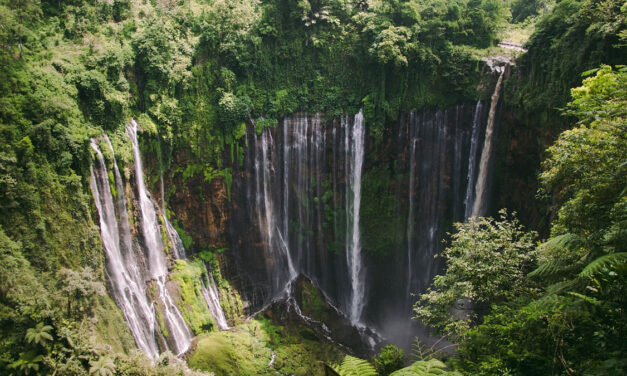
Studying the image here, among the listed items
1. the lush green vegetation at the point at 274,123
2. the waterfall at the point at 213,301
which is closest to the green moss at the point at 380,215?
the lush green vegetation at the point at 274,123

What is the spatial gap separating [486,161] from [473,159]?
0.58 metres

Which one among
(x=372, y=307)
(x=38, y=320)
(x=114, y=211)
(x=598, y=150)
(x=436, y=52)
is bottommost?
(x=372, y=307)

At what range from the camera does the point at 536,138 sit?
16.7 meters

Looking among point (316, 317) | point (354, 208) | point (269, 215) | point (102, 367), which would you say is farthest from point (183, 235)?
point (102, 367)

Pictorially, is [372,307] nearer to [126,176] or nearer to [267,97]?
[267,97]

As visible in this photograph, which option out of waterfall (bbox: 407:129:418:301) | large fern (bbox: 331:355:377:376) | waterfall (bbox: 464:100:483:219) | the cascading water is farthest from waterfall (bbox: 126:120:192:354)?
waterfall (bbox: 464:100:483:219)

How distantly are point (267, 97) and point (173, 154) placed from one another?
5.13 m

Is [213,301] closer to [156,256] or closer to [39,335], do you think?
[156,256]

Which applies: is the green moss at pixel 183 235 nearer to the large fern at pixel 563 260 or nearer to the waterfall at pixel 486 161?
the waterfall at pixel 486 161

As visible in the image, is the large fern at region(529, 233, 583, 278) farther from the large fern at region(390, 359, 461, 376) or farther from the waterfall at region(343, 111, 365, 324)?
the waterfall at region(343, 111, 365, 324)

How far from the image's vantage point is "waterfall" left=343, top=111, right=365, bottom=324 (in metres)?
19.7

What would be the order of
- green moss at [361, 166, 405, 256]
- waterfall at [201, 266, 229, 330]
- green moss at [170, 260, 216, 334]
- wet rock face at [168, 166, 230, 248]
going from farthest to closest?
green moss at [361, 166, 405, 256] < wet rock face at [168, 166, 230, 248] < waterfall at [201, 266, 229, 330] < green moss at [170, 260, 216, 334]

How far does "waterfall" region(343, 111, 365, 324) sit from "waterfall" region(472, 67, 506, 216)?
5.42m

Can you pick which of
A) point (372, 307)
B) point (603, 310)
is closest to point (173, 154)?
point (372, 307)
